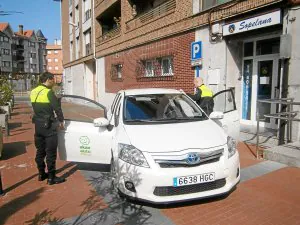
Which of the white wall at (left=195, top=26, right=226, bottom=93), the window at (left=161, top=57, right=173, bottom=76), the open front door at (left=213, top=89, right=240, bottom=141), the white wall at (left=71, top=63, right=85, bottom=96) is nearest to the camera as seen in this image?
the open front door at (left=213, top=89, right=240, bottom=141)

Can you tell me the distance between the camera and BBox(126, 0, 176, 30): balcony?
11.8 meters

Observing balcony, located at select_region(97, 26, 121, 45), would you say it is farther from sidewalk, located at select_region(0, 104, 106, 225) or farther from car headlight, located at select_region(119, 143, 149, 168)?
car headlight, located at select_region(119, 143, 149, 168)

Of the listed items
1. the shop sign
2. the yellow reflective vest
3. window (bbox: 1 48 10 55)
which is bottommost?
the yellow reflective vest

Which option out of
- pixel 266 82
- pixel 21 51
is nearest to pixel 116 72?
pixel 266 82

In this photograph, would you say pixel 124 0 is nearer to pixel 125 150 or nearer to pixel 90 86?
pixel 90 86

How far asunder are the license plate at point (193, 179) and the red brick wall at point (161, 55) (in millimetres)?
6830

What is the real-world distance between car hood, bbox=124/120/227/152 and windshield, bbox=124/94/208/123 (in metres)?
0.32

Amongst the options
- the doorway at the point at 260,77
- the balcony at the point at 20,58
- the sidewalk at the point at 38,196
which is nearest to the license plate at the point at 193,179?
the sidewalk at the point at 38,196

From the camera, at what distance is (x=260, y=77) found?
846 centimetres

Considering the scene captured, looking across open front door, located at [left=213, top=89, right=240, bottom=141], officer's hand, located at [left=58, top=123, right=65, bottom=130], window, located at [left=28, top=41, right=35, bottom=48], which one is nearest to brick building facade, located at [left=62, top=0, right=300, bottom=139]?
open front door, located at [left=213, top=89, right=240, bottom=141]

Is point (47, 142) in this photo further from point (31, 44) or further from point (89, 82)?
point (31, 44)

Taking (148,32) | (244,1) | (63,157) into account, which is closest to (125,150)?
(63,157)

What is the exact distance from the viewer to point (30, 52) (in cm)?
9300

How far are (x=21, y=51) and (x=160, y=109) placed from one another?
9497 centimetres
